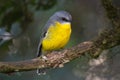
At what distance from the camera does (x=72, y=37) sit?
10.0ft

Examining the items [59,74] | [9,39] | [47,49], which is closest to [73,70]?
[59,74]

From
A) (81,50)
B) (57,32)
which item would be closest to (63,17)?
(57,32)

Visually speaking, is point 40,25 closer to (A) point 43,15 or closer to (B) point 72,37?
(A) point 43,15

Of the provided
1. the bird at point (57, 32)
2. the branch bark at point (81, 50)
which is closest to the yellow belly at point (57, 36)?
the bird at point (57, 32)

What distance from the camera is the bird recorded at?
256 centimetres

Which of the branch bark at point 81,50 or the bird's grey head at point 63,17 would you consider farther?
the bird's grey head at point 63,17

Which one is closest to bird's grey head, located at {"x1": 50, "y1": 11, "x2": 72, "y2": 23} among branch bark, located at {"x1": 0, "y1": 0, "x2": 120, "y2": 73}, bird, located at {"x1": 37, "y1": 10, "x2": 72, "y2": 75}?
bird, located at {"x1": 37, "y1": 10, "x2": 72, "y2": 75}

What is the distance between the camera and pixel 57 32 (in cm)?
258

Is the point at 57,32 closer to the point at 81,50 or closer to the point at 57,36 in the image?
the point at 57,36

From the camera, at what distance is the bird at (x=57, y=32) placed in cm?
256

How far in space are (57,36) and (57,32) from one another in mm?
29

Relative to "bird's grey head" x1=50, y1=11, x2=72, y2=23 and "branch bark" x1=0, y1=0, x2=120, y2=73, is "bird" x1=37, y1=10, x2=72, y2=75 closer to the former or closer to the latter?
"bird's grey head" x1=50, y1=11, x2=72, y2=23

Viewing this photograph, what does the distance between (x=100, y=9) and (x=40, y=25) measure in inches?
22.6

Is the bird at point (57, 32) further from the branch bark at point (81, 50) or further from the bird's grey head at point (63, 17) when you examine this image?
the branch bark at point (81, 50)
